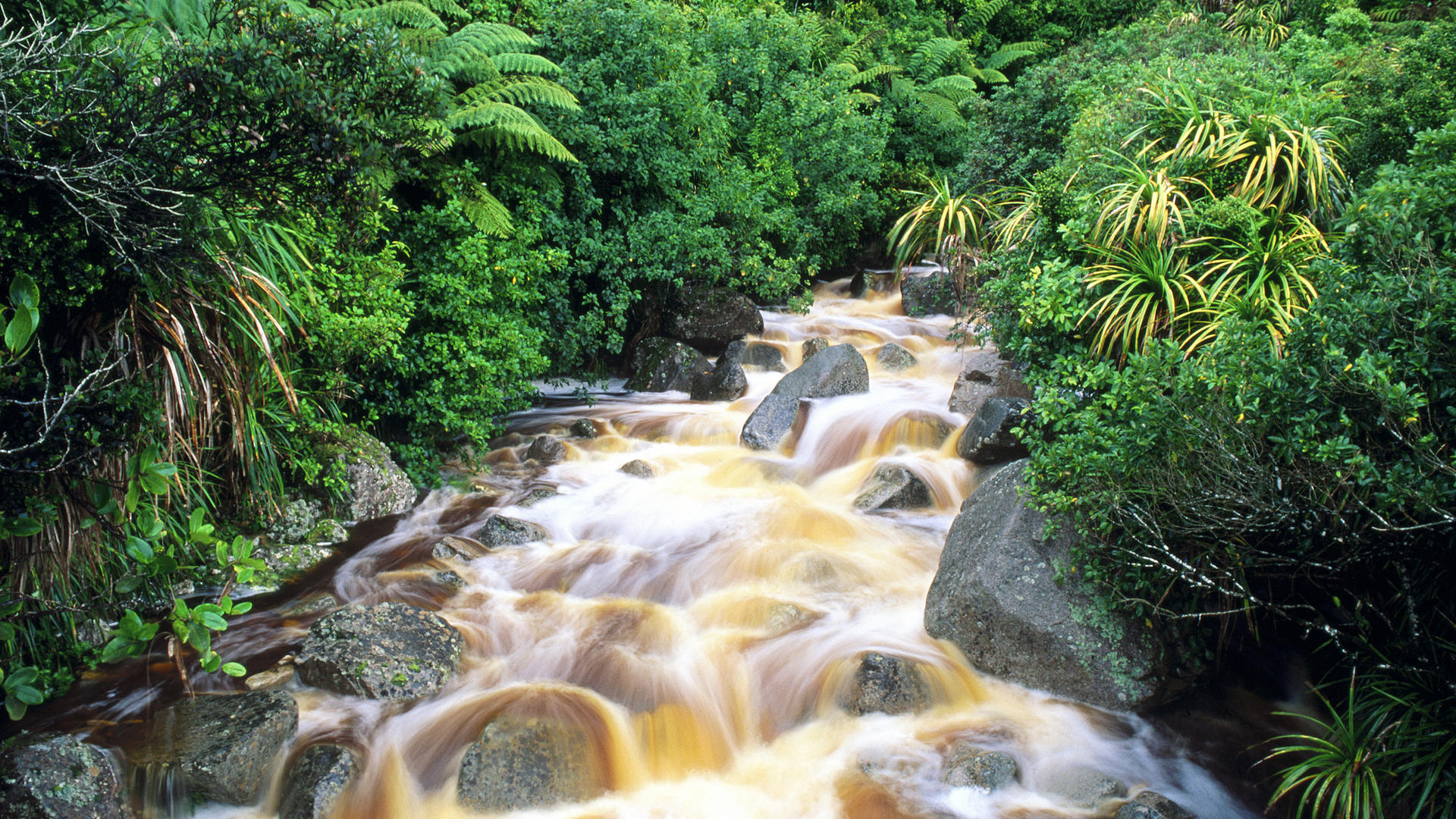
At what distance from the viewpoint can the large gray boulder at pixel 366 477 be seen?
648cm

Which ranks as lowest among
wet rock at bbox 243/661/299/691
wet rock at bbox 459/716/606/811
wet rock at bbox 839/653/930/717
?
wet rock at bbox 839/653/930/717

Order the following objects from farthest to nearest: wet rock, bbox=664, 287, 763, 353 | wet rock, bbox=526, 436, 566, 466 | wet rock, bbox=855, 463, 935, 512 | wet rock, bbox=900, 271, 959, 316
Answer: wet rock, bbox=900, 271, 959, 316, wet rock, bbox=664, 287, 763, 353, wet rock, bbox=526, 436, 566, 466, wet rock, bbox=855, 463, 935, 512

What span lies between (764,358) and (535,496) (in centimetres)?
453

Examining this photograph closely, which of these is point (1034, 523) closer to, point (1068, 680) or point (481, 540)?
point (1068, 680)

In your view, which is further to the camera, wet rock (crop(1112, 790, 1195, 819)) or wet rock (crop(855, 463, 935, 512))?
wet rock (crop(855, 463, 935, 512))

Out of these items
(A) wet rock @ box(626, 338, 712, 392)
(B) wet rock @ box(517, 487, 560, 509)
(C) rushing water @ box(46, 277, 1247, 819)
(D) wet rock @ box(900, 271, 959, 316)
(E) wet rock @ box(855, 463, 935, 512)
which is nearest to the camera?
(C) rushing water @ box(46, 277, 1247, 819)

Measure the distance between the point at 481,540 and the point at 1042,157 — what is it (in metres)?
9.09

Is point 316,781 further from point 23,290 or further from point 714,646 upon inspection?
point 23,290

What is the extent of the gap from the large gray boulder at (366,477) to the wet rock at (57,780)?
2.91 metres

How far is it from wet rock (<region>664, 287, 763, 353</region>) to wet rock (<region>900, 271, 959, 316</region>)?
2710 mm

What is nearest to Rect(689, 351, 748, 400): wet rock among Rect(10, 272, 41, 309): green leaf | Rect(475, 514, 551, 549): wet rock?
Rect(475, 514, 551, 549): wet rock

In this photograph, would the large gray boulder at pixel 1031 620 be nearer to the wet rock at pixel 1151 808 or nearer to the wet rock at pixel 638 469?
the wet rock at pixel 1151 808

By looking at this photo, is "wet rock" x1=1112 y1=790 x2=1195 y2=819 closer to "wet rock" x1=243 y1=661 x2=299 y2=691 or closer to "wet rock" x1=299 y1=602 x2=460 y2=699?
"wet rock" x1=299 y1=602 x2=460 y2=699

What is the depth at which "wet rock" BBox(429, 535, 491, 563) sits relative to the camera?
20.2 ft
